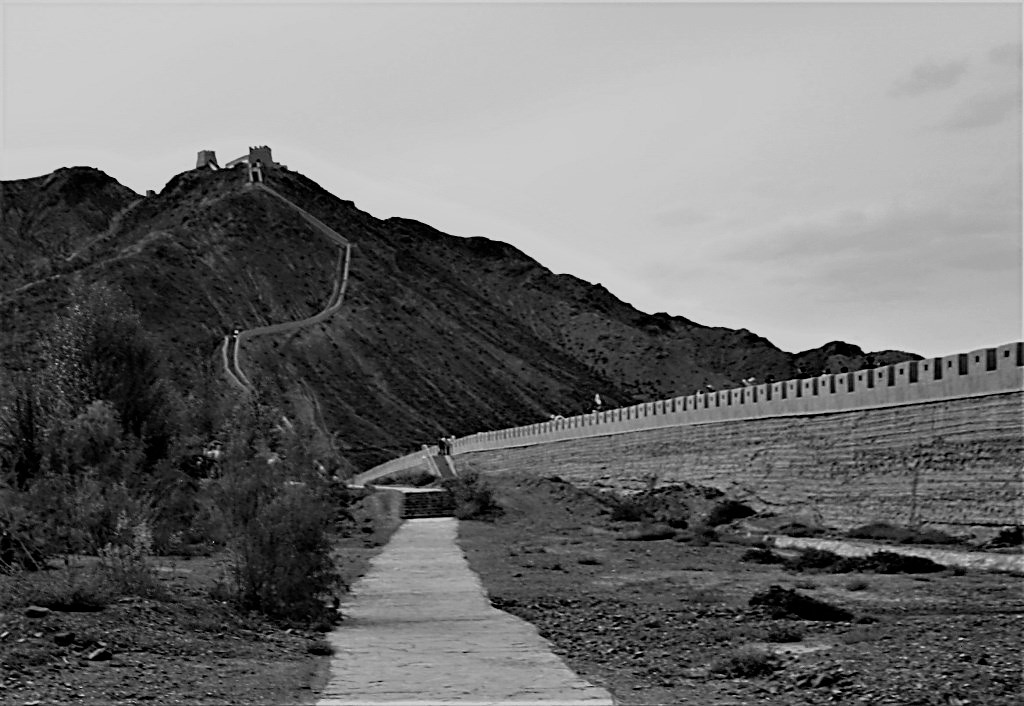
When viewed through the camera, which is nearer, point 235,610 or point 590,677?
point 590,677

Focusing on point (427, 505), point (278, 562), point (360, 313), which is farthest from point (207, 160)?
point (278, 562)

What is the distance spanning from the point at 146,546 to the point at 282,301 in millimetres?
77803

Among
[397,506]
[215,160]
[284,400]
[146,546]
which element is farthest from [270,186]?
[146,546]

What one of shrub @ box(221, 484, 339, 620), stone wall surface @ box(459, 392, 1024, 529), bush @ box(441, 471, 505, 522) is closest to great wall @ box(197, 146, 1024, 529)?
stone wall surface @ box(459, 392, 1024, 529)

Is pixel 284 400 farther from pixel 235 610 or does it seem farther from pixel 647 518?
pixel 235 610

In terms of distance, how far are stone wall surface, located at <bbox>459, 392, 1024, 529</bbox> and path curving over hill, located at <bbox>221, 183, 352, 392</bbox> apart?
2616cm

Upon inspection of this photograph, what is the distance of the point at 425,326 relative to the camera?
95.6m

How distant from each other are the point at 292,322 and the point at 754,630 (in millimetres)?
77355

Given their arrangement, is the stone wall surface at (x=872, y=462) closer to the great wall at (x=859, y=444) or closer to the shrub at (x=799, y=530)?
the great wall at (x=859, y=444)

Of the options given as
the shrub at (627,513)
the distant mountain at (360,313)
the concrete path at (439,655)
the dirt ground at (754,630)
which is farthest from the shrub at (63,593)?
the distant mountain at (360,313)

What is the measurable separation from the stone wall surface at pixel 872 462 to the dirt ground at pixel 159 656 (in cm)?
1227

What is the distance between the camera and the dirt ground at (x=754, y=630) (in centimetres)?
845

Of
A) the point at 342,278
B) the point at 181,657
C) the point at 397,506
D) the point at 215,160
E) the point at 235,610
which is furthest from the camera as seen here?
the point at 215,160

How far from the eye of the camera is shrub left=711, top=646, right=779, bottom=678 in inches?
367
